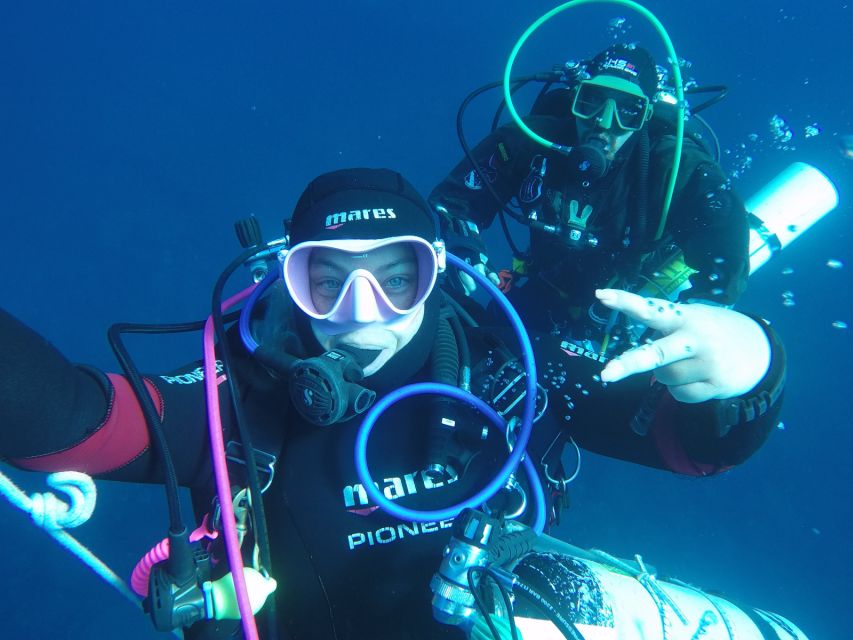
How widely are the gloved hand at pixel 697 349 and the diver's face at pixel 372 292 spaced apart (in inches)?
32.3

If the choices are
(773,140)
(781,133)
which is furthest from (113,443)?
(773,140)

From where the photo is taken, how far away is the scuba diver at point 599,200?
158 inches

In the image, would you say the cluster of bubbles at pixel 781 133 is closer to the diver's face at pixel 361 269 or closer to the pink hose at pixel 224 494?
the diver's face at pixel 361 269

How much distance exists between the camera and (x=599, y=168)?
4.25 m

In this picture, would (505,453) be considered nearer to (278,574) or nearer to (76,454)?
(278,574)

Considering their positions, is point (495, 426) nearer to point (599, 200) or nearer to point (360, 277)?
point (360, 277)

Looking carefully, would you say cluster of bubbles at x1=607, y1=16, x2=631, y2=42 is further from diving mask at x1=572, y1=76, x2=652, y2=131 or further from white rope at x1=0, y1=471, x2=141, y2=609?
white rope at x1=0, y1=471, x2=141, y2=609

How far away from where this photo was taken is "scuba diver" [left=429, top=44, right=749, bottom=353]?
402 centimetres

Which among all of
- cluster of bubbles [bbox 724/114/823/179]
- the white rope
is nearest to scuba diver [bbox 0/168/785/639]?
the white rope

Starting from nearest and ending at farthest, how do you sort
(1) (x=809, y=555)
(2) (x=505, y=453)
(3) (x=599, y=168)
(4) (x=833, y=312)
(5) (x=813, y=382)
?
(2) (x=505, y=453), (3) (x=599, y=168), (1) (x=809, y=555), (5) (x=813, y=382), (4) (x=833, y=312)

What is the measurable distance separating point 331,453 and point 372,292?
2.06ft

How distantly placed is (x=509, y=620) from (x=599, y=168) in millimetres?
3888

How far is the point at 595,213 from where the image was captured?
4406mm

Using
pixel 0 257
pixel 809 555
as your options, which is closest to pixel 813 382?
pixel 809 555
